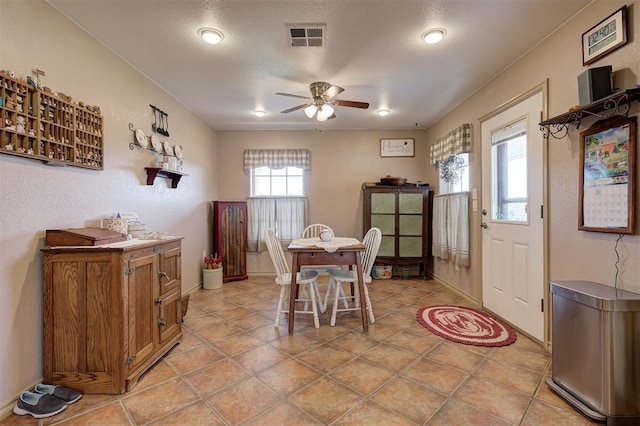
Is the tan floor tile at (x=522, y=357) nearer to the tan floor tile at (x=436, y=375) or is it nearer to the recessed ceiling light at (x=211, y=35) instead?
the tan floor tile at (x=436, y=375)

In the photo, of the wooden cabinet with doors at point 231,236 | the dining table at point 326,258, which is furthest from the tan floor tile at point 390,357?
the wooden cabinet with doors at point 231,236

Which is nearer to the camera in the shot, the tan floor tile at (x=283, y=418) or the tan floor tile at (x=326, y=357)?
the tan floor tile at (x=283, y=418)

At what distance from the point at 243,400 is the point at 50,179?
188 centimetres

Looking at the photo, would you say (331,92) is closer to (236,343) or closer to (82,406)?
(236,343)

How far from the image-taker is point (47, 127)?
177 centimetres

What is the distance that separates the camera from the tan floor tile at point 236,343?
2.33 m

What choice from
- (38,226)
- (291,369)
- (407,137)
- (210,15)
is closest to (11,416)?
(38,226)

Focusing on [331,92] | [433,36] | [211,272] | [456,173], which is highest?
[433,36]

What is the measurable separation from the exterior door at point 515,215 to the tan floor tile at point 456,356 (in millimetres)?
679

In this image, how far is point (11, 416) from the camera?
1.56 meters

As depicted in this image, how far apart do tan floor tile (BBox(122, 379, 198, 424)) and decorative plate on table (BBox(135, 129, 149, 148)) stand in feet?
6.97

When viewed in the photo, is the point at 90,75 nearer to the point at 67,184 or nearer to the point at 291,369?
the point at 67,184

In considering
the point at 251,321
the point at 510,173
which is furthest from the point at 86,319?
the point at 510,173

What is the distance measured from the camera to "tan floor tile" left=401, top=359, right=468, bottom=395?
1.83 meters
